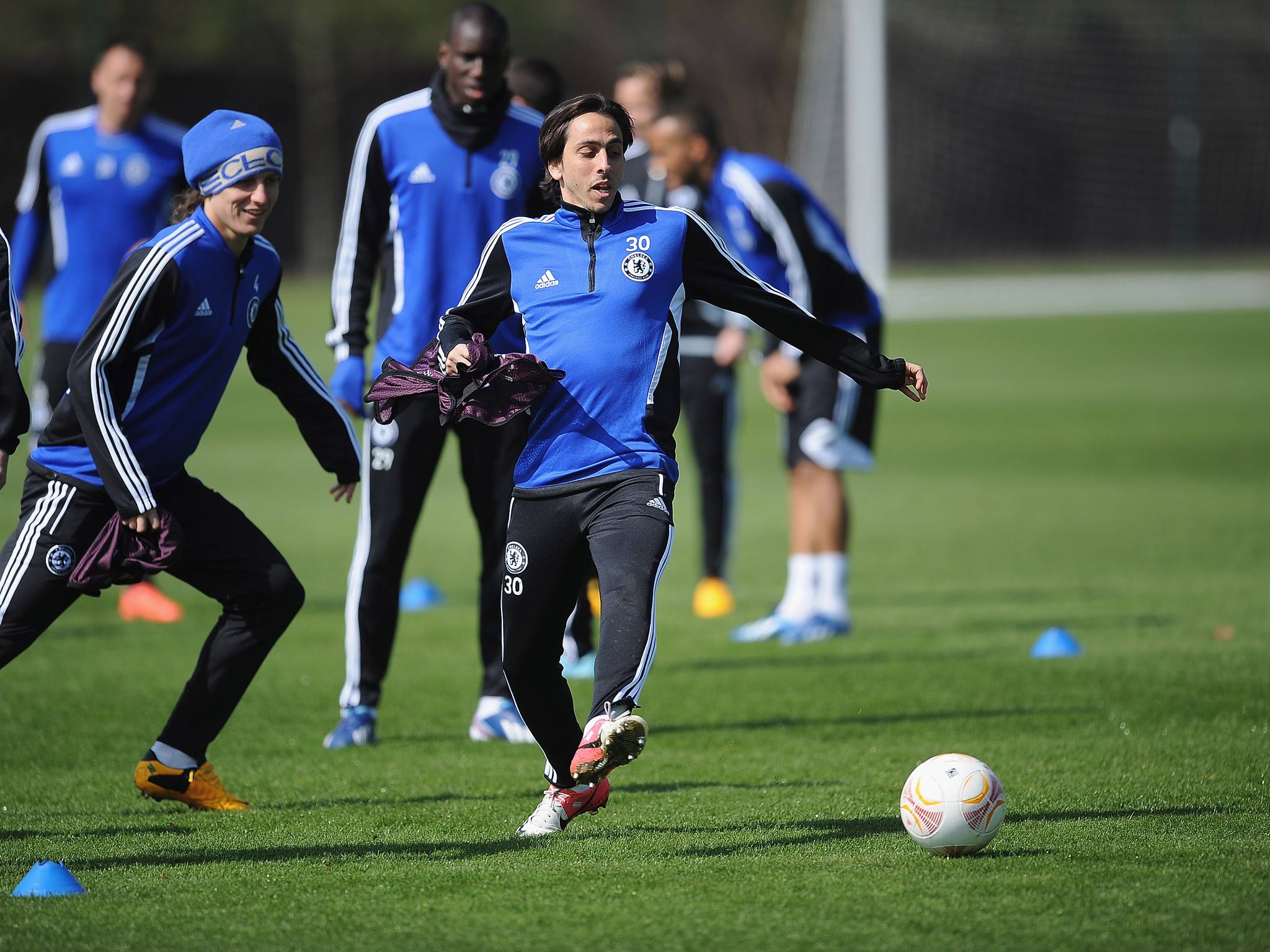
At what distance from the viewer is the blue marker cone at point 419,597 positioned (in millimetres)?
10008

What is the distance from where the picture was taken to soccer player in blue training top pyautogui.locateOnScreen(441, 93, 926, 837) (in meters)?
4.71

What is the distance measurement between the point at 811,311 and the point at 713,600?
193cm

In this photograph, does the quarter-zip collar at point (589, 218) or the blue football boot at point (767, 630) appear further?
the blue football boot at point (767, 630)

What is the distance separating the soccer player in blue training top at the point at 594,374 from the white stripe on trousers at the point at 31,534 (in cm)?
130

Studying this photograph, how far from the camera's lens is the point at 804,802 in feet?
17.6

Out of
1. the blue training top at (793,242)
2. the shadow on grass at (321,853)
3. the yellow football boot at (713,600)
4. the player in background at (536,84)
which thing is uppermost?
the player in background at (536,84)

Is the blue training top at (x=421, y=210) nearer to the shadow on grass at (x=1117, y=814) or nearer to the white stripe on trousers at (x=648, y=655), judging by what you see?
the white stripe on trousers at (x=648, y=655)

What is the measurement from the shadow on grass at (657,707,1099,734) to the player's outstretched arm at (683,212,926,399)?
2.14 metres

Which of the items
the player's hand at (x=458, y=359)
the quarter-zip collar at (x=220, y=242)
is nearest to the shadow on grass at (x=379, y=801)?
the player's hand at (x=458, y=359)

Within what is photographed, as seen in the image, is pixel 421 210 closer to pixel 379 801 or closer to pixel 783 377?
pixel 379 801

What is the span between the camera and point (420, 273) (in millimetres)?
6441

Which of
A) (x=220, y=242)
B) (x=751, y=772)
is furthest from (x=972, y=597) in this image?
(x=220, y=242)

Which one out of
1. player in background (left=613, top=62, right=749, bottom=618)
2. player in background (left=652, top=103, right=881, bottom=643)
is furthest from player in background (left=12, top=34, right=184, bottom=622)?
player in background (left=652, top=103, right=881, bottom=643)

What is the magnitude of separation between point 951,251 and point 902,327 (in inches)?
147
